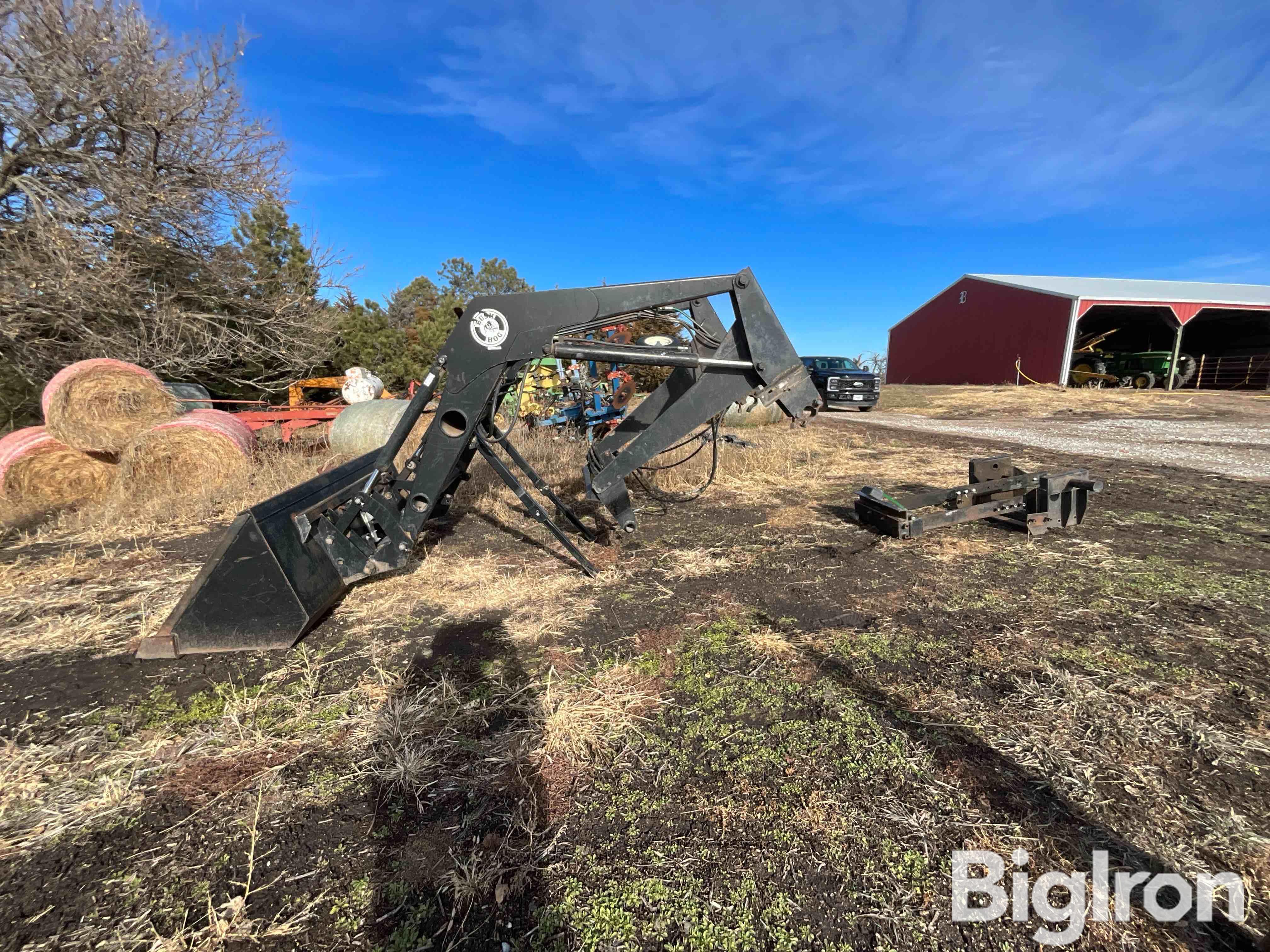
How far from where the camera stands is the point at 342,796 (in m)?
1.94

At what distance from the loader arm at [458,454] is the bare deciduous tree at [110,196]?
7.85 m

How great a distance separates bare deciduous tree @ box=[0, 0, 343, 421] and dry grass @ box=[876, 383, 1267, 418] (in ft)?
66.6

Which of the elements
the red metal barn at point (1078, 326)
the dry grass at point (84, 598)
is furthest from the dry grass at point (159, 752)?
the red metal barn at point (1078, 326)

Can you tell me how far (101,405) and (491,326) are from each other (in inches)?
237

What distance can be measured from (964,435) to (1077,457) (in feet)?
11.5

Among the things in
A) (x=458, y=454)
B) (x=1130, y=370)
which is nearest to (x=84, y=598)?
(x=458, y=454)

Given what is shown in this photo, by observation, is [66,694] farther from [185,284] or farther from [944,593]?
[185,284]

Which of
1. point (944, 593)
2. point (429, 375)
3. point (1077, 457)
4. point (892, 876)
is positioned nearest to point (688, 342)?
point (429, 375)

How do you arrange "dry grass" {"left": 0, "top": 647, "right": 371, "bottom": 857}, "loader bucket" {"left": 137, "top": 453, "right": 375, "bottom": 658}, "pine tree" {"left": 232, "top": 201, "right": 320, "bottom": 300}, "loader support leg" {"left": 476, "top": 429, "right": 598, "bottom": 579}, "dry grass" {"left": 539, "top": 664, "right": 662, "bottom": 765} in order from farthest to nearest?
"pine tree" {"left": 232, "top": 201, "right": 320, "bottom": 300}
"loader support leg" {"left": 476, "top": 429, "right": 598, "bottom": 579}
"loader bucket" {"left": 137, "top": 453, "right": 375, "bottom": 658}
"dry grass" {"left": 539, "top": 664, "right": 662, "bottom": 765}
"dry grass" {"left": 0, "top": 647, "right": 371, "bottom": 857}

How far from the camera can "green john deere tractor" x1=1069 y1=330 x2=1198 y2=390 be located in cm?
2242

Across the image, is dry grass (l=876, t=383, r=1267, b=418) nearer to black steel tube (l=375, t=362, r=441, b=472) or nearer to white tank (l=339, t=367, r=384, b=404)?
white tank (l=339, t=367, r=384, b=404)

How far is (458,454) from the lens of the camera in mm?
3482

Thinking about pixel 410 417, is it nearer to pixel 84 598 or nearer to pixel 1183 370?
pixel 84 598

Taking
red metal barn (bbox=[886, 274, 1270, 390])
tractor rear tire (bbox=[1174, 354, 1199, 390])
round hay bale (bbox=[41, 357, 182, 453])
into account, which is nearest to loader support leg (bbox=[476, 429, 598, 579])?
round hay bale (bbox=[41, 357, 182, 453])
